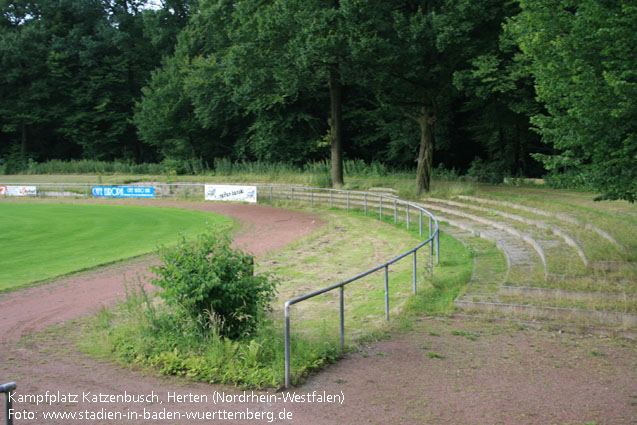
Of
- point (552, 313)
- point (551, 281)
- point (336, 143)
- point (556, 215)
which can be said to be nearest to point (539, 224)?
point (556, 215)

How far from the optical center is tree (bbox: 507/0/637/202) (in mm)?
9359

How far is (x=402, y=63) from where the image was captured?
24.3 metres

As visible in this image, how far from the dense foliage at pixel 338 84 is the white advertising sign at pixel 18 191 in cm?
1367

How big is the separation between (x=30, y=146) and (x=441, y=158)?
150 feet

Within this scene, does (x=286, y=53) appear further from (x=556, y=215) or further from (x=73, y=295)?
(x=73, y=295)

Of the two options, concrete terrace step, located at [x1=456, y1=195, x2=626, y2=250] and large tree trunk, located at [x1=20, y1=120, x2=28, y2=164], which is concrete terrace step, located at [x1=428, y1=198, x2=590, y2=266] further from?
large tree trunk, located at [x1=20, y1=120, x2=28, y2=164]

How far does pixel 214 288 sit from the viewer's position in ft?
24.6

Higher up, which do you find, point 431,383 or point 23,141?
point 23,141

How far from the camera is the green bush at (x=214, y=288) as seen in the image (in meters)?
7.40

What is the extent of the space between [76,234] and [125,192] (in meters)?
16.9

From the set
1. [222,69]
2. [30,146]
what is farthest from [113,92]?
[222,69]

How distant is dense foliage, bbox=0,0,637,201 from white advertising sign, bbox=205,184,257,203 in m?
5.16

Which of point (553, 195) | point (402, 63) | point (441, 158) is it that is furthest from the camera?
point (441, 158)

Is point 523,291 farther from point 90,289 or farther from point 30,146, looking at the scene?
point 30,146
